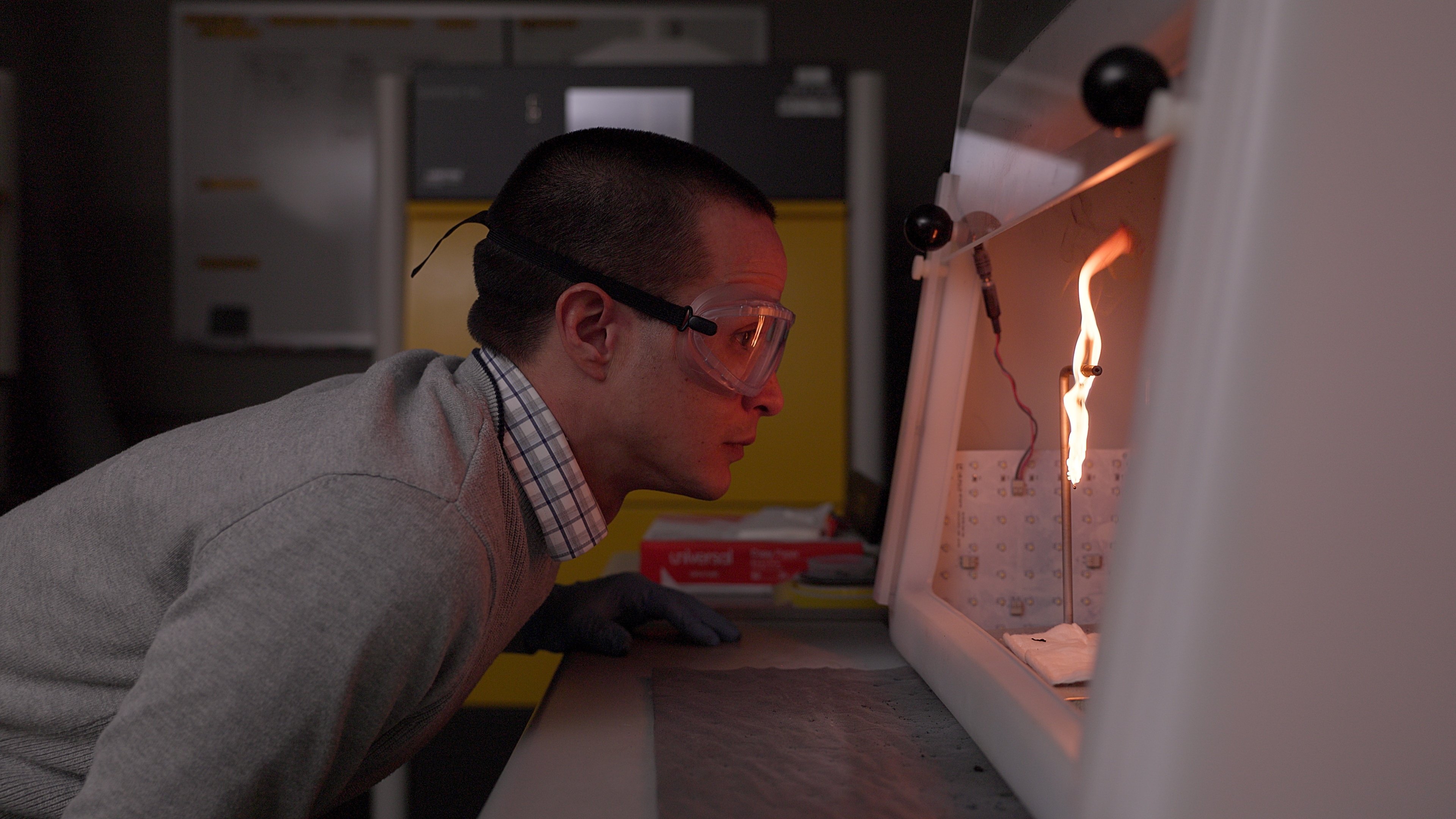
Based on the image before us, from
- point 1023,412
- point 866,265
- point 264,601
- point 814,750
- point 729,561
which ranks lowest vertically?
point 729,561

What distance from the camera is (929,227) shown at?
87 cm

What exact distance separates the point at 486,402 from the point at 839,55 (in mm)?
2550

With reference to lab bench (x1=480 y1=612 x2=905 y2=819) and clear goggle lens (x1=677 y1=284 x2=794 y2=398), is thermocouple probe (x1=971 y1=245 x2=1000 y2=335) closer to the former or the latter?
clear goggle lens (x1=677 y1=284 x2=794 y2=398)

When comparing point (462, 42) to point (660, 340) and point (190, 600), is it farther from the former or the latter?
point (190, 600)

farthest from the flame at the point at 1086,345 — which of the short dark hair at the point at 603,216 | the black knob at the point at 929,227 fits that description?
the short dark hair at the point at 603,216

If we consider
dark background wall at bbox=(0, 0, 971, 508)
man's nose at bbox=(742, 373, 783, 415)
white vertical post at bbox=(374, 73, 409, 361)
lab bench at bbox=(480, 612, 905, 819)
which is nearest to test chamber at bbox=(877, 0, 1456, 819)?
lab bench at bbox=(480, 612, 905, 819)

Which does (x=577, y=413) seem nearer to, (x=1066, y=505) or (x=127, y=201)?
(x=1066, y=505)

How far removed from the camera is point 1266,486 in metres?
0.41

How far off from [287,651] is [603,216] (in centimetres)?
Result: 54

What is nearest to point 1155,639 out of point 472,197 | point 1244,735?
point 1244,735

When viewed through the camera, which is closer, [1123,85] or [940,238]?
[1123,85]

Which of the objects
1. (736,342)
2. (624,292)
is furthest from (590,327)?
(736,342)

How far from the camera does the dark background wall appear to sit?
283 centimetres

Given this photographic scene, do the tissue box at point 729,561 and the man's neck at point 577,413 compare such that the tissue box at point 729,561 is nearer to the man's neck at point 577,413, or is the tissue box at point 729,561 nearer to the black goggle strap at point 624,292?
the man's neck at point 577,413
